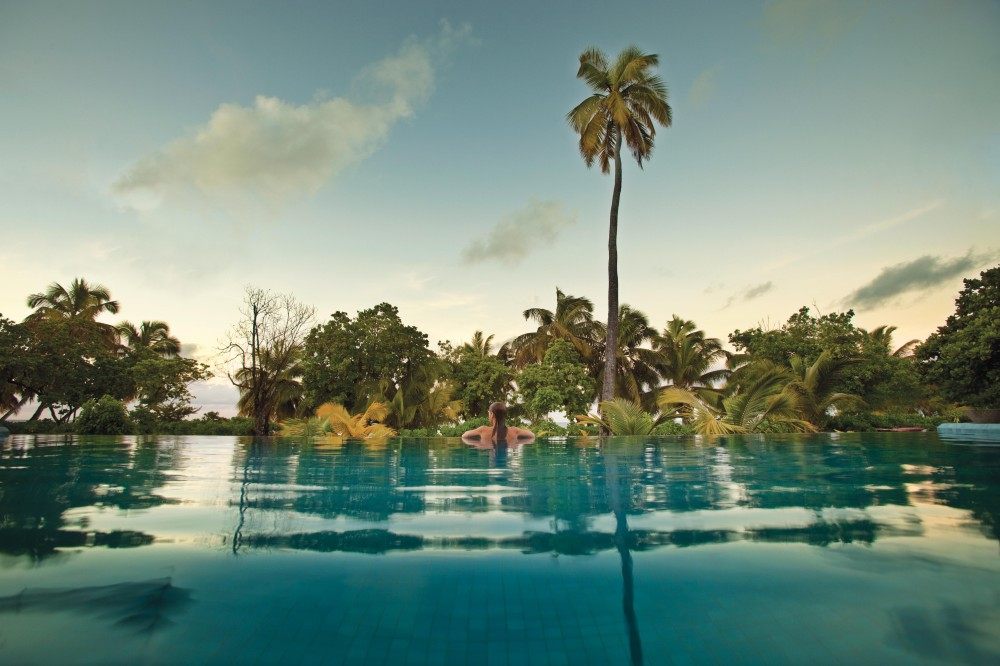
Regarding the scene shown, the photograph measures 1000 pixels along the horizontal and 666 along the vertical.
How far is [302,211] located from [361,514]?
17.0 meters

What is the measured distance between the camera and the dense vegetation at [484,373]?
1534cm

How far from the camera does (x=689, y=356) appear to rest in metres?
27.1

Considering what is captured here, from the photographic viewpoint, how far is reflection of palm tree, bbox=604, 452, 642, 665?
5.33 ft

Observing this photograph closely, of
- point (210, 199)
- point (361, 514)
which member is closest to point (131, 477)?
point (361, 514)

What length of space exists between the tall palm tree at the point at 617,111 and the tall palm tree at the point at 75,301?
27.2 m

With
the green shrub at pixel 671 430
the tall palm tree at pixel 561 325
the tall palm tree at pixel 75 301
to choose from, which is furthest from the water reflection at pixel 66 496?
the tall palm tree at pixel 75 301

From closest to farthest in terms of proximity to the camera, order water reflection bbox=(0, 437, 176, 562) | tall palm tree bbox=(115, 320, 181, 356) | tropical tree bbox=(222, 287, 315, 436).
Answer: water reflection bbox=(0, 437, 176, 562) < tropical tree bbox=(222, 287, 315, 436) < tall palm tree bbox=(115, 320, 181, 356)

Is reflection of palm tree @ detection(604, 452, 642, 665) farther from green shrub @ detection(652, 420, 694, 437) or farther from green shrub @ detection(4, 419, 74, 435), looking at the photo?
green shrub @ detection(4, 419, 74, 435)

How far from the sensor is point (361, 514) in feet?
11.3

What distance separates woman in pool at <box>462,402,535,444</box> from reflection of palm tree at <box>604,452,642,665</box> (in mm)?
6553

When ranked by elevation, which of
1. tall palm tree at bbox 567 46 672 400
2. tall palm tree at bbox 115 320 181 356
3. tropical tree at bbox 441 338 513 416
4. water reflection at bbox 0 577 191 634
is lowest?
water reflection at bbox 0 577 191 634

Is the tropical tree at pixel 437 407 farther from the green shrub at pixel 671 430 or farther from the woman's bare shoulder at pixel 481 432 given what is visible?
the green shrub at pixel 671 430

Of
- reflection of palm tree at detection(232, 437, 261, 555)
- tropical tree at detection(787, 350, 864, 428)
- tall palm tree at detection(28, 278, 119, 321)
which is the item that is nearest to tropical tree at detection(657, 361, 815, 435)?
tropical tree at detection(787, 350, 864, 428)

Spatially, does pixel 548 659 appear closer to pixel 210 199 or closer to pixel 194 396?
pixel 210 199
